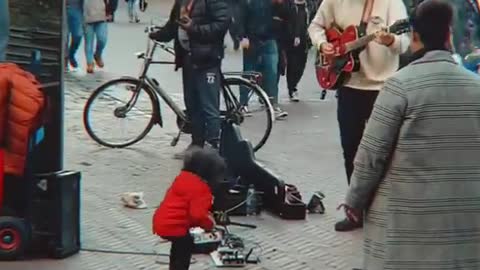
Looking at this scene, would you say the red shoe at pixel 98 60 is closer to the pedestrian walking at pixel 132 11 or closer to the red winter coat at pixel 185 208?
the red winter coat at pixel 185 208

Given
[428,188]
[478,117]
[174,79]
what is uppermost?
[478,117]

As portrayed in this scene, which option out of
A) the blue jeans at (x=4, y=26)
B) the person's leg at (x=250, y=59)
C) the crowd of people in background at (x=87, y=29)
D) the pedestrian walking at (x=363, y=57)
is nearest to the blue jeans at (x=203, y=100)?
the pedestrian walking at (x=363, y=57)

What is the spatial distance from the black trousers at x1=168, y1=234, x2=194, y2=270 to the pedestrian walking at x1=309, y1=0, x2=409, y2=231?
1.65 metres

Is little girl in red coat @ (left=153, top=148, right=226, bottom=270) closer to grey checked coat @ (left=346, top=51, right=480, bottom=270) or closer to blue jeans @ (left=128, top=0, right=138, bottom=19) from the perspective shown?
grey checked coat @ (left=346, top=51, right=480, bottom=270)

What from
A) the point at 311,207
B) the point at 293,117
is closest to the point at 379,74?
the point at 311,207

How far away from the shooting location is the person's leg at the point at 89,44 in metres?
15.8

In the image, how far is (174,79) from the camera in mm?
15039

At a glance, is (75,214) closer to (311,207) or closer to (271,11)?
(311,207)

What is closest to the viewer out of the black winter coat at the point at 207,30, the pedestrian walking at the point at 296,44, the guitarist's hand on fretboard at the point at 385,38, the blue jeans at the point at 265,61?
the guitarist's hand on fretboard at the point at 385,38

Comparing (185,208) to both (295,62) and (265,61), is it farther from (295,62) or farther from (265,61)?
(295,62)

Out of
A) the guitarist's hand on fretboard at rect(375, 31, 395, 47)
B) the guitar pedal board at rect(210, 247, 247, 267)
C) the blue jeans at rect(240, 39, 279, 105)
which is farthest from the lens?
the blue jeans at rect(240, 39, 279, 105)

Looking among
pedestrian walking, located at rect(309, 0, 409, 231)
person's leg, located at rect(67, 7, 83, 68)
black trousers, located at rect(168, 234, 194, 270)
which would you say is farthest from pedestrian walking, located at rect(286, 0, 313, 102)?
black trousers, located at rect(168, 234, 194, 270)

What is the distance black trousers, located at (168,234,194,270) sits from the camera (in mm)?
5891

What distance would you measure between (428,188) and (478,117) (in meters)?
0.37
